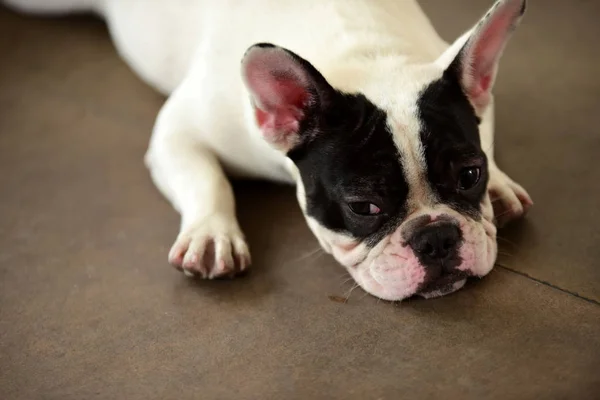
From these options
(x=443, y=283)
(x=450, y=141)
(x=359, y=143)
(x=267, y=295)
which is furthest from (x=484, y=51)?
(x=267, y=295)

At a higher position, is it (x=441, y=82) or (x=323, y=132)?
(x=441, y=82)

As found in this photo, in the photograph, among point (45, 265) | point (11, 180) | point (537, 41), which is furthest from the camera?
point (537, 41)

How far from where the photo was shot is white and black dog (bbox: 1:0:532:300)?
1.37 meters

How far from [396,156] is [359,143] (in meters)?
0.08

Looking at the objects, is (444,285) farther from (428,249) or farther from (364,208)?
(364,208)

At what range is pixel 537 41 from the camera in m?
2.34

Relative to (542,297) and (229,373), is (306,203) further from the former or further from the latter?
(542,297)

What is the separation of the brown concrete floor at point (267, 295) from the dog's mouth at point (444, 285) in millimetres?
30

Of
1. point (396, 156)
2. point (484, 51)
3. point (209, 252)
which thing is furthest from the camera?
point (209, 252)

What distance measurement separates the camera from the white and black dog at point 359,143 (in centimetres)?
137

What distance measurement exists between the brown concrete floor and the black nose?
0.45 ft

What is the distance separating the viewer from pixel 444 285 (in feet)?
4.71

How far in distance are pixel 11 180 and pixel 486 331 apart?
127 centimetres

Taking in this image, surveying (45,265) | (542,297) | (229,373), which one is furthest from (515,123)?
(45,265)
